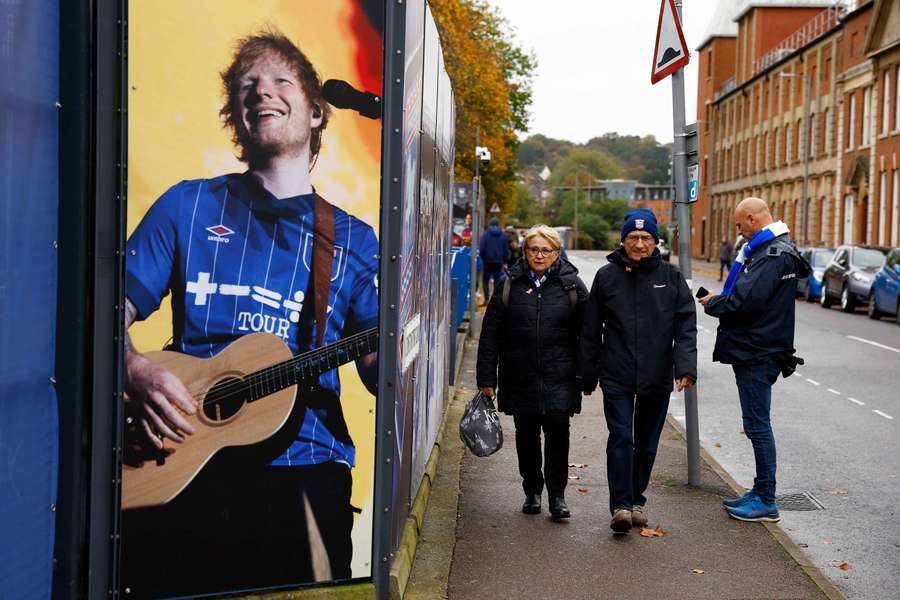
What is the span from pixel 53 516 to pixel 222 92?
1.59 m

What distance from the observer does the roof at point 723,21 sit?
87438 millimetres

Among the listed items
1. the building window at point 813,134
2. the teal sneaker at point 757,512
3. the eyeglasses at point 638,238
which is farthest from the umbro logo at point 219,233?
the building window at point 813,134

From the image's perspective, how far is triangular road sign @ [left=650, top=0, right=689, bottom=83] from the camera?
26.1ft

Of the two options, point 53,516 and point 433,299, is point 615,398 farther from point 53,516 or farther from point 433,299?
point 53,516

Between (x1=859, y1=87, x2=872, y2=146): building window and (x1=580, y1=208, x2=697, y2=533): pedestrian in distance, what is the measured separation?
4669 cm

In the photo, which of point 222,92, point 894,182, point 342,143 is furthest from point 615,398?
point 894,182

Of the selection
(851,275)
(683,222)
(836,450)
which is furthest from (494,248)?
(683,222)

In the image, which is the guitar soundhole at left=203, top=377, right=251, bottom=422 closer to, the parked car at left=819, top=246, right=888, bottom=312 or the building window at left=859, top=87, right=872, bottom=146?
the parked car at left=819, top=246, right=888, bottom=312

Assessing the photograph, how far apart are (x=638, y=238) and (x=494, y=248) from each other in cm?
1820

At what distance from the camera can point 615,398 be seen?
6750 mm

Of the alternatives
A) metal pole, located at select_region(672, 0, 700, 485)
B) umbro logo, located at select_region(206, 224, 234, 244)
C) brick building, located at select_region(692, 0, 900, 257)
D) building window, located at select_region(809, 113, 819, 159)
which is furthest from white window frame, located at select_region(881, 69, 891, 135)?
umbro logo, located at select_region(206, 224, 234, 244)

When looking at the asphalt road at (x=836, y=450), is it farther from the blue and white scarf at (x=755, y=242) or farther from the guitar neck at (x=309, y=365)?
the guitar neck at (x=309, y=365)

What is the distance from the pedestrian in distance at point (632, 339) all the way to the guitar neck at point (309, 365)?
7.34 feet

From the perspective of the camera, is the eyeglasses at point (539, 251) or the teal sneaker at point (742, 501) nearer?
the eyeglasses at point (539, 251)
